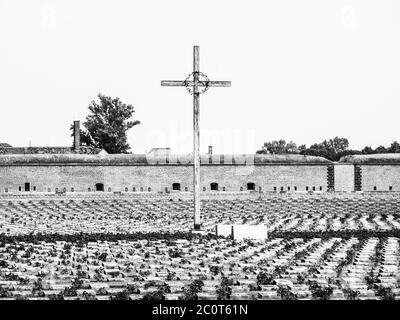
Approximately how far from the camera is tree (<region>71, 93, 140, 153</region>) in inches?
2552

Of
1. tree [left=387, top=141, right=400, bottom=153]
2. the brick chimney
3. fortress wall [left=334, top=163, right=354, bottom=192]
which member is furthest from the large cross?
tree [left=387, top=141, right=400, bottom=153]

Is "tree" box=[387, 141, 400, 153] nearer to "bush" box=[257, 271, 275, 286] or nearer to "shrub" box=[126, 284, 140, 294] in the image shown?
"bush" box=[257, 271, 275, 286]

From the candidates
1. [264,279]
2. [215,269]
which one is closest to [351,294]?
[264,279]

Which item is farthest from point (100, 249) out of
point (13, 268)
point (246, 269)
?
point (246, 269)

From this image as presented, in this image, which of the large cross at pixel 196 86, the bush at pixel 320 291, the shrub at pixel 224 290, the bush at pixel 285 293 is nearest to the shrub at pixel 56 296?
the shrub at pixel 224 290

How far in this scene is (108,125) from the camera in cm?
6512

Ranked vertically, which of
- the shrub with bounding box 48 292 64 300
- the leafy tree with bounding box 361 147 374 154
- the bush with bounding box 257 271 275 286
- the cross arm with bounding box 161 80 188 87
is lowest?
the bush with bounding box 257 271 275 286

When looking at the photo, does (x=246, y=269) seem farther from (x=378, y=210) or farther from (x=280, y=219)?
(x=378, y=210)

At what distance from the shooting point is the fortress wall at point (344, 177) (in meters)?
50.5

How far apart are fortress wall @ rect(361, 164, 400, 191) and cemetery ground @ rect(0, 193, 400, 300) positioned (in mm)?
27142

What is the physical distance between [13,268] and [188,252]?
11.4ft

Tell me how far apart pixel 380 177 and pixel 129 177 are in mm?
17445

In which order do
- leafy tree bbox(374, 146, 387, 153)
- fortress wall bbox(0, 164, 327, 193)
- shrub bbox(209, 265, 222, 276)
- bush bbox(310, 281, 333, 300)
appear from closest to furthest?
bush bbox(310, 281, 333, 300)
shrub bbox(209, 265, 222, 276)
fortress wall bbox(0, 164, 327, 193)
leafy tree bbox(374, 146, 387, 153)

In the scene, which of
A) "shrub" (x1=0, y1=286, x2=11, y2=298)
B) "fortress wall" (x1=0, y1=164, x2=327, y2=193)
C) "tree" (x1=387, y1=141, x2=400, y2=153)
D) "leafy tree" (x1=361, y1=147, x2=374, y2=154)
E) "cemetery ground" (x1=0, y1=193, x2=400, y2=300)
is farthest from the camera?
"leafy tree" (x1=361, y1=147, x2=374, y2=154)
